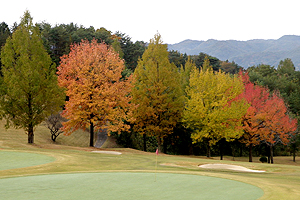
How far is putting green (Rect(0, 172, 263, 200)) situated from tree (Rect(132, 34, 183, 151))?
2186cm

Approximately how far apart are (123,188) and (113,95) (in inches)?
829

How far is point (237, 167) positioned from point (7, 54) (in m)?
21.0

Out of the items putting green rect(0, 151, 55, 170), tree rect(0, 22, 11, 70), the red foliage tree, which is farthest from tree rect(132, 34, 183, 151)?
tree rect(0, 22, 11, 70)

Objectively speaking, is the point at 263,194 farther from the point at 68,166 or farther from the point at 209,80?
the point at 209,80

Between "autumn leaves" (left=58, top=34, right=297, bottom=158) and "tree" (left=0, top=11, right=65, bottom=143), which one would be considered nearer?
"tree" (left=0, top=11, right=65, bottom=143)

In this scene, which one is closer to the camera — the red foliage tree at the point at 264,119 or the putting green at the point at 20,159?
the putting green at the point at 20,159

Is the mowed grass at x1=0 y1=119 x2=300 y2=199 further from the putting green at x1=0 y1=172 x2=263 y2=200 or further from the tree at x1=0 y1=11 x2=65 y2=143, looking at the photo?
the tree at x1=0 y1=11 x2=65 y2=143

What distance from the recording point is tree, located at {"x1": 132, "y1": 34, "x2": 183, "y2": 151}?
33.3 meters

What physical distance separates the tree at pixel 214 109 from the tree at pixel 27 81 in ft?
43.6

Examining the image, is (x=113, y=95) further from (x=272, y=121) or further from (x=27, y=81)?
(x=272, y=121)

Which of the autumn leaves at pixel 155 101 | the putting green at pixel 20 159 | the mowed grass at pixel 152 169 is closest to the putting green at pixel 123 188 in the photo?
the mowed grass at pixel 152 169

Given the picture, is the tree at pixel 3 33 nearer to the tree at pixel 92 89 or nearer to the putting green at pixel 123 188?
the tree at pixel 92 89

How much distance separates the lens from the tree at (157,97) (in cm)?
3334

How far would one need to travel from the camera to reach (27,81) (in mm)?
27438
